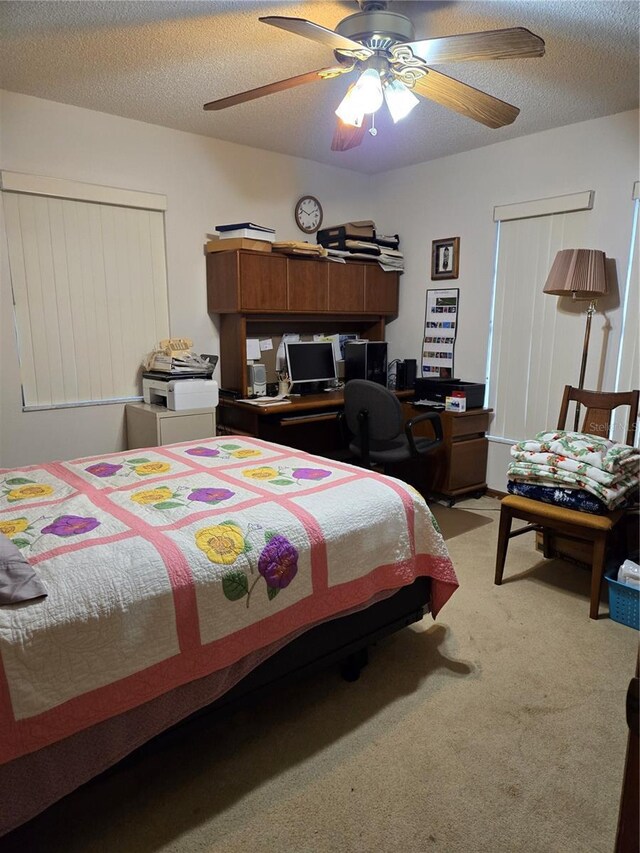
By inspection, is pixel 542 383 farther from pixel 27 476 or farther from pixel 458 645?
pixel 27 476

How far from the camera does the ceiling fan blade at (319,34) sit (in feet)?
5.14

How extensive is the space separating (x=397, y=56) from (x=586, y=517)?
2027mm

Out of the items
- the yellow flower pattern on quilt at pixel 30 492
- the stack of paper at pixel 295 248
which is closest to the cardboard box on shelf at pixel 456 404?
the stack of paper at pixel 295 248

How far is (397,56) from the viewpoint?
6.04 ft

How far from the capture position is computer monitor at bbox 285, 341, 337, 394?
153 inches

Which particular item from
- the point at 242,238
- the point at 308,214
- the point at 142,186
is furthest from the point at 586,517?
the point at 142,186

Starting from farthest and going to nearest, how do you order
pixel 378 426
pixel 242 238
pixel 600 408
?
pixel 242 238, pixel 378 426, pixel 600 408

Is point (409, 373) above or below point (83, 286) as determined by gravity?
below

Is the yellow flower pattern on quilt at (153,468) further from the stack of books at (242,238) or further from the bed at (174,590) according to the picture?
the stack of books at (242,238)

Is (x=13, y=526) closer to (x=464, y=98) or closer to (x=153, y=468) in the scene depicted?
(x=153, y=468)

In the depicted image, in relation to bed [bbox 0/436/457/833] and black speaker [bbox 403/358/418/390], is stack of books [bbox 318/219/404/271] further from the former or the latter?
bed [bbox 0/436/457/833]

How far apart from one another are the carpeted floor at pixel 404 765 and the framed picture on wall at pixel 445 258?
2737 millimetres

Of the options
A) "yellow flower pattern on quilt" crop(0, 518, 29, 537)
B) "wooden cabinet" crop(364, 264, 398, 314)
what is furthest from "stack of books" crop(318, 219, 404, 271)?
"yellow flower pattern on quilt" crop(0, 518, 29, 537)

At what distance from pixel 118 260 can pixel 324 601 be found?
2633mm
